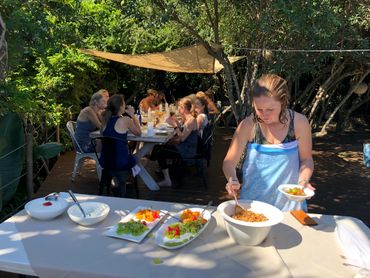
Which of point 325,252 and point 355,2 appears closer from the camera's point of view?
point 325,252

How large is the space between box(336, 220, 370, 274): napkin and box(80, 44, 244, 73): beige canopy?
5.23 m

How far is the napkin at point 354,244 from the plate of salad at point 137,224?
84 cm

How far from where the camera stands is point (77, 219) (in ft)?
5.56

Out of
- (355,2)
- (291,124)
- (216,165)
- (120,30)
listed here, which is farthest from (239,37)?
(291,124)

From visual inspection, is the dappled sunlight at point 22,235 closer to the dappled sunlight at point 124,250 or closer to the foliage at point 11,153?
the dappled sunlight at point 124,250

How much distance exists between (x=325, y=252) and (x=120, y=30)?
21.7ft

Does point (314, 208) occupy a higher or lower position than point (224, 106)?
lower

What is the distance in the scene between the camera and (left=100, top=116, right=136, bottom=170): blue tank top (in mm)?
3668

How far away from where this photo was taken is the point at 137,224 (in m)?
1.68

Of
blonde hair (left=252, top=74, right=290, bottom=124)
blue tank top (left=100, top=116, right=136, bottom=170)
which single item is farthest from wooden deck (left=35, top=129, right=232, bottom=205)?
blonde hair (left=252, top=74, right=290, bottom=124)

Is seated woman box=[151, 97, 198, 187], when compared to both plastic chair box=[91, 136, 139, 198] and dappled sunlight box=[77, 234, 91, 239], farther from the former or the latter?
dappled sunlight box=[77, 234, 91, 239]

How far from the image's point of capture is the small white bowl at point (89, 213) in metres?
1.69

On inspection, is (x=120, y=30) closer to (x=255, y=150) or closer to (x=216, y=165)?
(x=216, y=165)

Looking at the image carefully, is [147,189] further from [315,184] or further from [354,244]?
[354,244]
